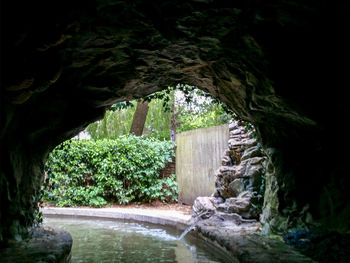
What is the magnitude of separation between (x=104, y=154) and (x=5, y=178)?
266 inches

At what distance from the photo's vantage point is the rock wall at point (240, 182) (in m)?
6.18

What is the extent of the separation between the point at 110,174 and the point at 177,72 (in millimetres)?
6246

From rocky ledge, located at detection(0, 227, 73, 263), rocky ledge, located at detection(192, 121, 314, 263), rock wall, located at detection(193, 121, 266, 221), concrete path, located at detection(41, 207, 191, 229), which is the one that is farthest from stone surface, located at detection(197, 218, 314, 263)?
rocky ledge, located at detection(0, 227, 73, 263)

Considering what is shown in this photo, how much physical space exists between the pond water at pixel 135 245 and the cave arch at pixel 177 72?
1080mm

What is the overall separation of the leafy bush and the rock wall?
3492mm

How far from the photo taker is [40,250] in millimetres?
3691

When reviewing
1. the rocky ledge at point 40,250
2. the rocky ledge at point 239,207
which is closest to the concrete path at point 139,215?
the rocky ledge at point 239,207

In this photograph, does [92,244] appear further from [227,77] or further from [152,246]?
[227,77]

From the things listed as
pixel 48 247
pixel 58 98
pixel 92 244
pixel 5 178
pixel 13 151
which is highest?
pixel 58 98

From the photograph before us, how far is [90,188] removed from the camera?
33.3 ft

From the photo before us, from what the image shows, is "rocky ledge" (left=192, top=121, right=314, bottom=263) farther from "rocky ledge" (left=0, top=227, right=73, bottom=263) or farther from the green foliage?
the green foliage

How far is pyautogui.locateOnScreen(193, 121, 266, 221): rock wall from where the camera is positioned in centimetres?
618

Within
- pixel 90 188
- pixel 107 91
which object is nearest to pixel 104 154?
pixel 90 188

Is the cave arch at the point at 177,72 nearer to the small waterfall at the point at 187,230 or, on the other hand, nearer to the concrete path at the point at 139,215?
the small waterfall at the point at 187,230
